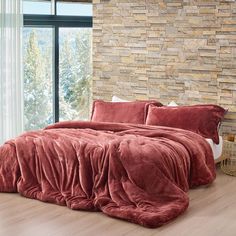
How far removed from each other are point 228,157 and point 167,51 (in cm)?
153

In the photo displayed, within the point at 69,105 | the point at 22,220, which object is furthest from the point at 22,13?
the point at 22,220

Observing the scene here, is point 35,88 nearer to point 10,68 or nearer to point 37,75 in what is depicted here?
point 37,75

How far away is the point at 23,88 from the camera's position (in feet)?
23.1

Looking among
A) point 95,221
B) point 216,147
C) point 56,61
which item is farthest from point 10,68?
point 95,221

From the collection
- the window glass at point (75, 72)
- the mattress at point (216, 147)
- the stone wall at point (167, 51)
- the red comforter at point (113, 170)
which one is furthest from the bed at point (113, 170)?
the window glass at point (75, 72)

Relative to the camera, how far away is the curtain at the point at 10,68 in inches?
266

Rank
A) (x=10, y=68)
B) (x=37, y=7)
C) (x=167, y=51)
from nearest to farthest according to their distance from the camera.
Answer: (x=167, y=51)
(x=10, y=68)
(x=37, y=7)

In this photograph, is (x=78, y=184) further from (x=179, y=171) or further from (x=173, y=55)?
(x=173, y=55)

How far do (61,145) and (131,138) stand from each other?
68 cm

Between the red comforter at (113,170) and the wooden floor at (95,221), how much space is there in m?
0.08

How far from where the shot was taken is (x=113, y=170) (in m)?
4.57

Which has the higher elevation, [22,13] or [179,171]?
[22,13]

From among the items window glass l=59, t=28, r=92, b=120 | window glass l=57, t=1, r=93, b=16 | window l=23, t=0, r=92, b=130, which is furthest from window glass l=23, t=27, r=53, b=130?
window glass l=57, t=1, r=93, b=16

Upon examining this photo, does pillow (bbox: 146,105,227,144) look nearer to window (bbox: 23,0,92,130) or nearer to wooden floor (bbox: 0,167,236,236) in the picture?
wooden floor (bbox: 0,167,236,236)
